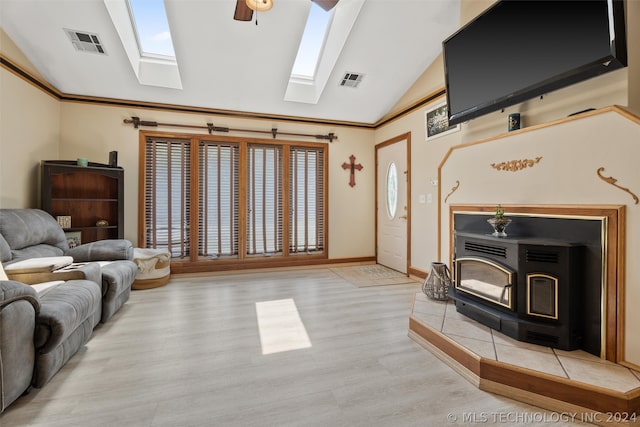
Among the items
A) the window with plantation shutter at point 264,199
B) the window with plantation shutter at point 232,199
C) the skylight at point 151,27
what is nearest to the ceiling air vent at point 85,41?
the skylight at point 151,27

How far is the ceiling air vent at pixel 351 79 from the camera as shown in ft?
13.8

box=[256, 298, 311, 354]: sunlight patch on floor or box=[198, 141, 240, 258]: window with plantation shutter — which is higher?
box=[198, 141, 240, 258]: window with plantation shutter

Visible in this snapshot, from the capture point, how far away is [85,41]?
3.35 m

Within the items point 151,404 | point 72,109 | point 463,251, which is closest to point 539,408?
point 463,251

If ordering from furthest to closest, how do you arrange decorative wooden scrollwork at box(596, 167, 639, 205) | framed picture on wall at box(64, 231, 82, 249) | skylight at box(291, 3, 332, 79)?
1. framed picture on wall at box(64, 231, 82, 249)
2. skylight at box(291, 3, 332, 79)
3. decorative wooden scrollwork at box(596, 167, 639, 205)

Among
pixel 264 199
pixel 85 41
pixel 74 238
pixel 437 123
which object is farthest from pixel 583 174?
pixel 74 238

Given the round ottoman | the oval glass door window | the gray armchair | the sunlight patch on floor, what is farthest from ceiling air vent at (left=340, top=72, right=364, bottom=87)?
the gray armchair

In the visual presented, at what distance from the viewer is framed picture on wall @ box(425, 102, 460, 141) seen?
3.76 meters

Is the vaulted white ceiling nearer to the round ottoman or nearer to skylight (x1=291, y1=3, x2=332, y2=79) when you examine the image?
skylight (x1=291, y1=3, x2=332, y2=79)

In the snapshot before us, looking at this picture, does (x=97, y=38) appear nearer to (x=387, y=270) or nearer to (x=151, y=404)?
(x=151, y=404)

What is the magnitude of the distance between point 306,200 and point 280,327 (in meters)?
2.87

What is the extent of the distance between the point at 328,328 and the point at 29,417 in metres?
1.95

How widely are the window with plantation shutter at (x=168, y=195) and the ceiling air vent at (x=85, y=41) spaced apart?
4.26 ft

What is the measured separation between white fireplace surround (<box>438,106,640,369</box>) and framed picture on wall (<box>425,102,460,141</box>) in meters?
1.02
